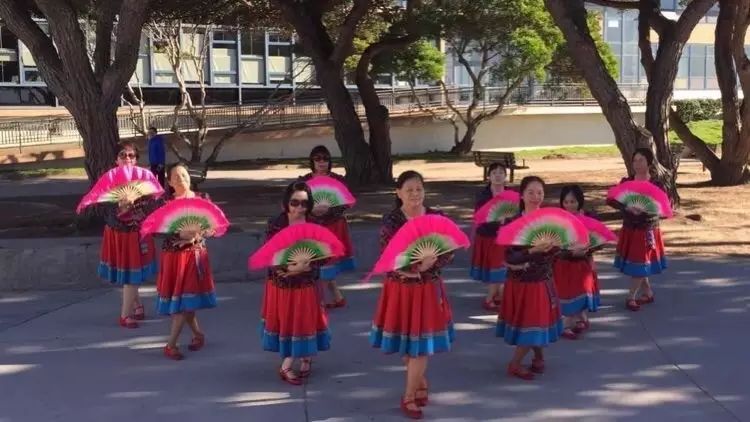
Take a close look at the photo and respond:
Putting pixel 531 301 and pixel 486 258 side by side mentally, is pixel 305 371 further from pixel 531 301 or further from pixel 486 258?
pixel 486 258

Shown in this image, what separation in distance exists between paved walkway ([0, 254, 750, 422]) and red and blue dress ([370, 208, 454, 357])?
20.2 inches

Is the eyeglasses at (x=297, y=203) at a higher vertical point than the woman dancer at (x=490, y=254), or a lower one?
higher

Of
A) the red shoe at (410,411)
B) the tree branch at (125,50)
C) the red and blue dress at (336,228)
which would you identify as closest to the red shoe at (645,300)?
the red and blue dress at (336,228)

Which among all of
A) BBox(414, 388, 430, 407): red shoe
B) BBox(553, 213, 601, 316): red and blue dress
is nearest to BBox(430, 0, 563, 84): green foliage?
BBox(553, 213, 601, 316): red and blue dress

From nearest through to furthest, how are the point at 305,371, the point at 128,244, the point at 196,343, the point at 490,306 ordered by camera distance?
1. the point at 305,371
2. the point at 196,343
3. the point at 128,244
4. the point at 490,306

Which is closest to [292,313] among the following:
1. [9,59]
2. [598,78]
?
[598,78]

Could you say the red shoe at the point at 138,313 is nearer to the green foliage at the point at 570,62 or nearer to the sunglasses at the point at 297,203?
the sunglasses at the point at 297,203

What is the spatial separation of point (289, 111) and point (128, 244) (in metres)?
28.8

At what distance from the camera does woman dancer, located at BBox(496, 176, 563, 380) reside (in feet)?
20.1

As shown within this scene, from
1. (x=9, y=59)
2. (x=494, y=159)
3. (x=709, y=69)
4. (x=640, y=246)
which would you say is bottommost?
(x=640, y=246)

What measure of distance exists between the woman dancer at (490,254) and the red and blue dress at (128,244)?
3055mm

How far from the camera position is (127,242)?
25.6 ft

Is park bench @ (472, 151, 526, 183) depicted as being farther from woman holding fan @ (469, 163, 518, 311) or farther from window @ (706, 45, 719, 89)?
window @ (706, 45, 719, 89)

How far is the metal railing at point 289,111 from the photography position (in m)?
29.9
